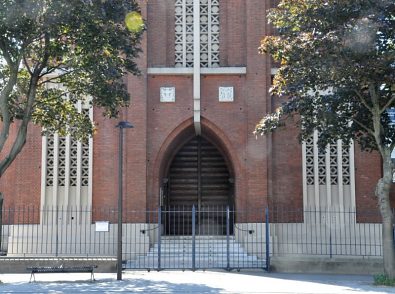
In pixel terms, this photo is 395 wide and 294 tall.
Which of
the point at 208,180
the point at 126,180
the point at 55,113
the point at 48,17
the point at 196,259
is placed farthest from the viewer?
the point at 208,180

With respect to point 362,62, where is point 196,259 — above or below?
below

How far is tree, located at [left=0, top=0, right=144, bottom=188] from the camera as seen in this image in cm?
1340

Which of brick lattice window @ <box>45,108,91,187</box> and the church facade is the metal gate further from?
brick lattice window @ <box>45,108,91,187</box>

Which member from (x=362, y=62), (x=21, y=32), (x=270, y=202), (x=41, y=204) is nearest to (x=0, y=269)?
(x=41, y=204)

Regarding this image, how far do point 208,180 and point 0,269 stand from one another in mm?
8708

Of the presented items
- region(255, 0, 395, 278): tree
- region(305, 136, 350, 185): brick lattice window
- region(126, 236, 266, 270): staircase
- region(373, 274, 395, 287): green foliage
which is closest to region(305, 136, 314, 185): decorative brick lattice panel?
region(305, 136, 350, 185): brick lattice window

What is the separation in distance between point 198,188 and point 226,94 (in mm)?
4077

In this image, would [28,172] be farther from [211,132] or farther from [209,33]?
[209,33]

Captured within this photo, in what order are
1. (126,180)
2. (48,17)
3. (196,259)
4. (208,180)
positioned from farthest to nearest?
(208,180)
(126,180)
(196,259)
(48,17)

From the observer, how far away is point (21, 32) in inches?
536

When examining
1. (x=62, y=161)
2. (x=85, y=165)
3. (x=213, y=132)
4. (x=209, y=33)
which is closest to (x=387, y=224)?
(x=213, y=132)

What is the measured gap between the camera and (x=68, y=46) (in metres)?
14.9

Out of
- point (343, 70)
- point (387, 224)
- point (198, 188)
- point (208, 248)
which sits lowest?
point (208, 248)

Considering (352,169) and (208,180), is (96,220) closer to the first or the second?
(208,180)
